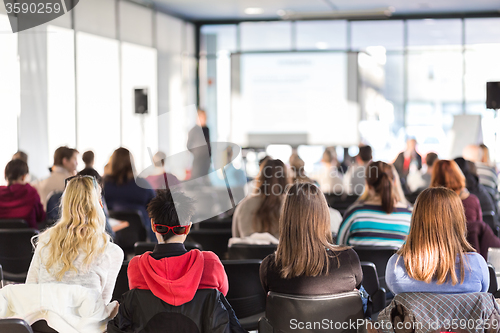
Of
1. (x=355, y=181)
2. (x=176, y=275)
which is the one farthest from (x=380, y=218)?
(x=355, y=181)

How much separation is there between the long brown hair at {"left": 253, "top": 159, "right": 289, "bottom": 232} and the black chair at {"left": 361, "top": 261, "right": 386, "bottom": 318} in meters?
1.11

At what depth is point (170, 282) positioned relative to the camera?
6.95ft

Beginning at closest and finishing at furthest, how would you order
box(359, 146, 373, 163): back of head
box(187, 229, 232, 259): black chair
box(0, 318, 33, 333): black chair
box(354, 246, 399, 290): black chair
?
box(0, 318, 33, 333): black chair
box(354, 246, 399, 290): black chair
box(187, 229, 232, 259): black chair
box(359, 146, 373, 163): back of head

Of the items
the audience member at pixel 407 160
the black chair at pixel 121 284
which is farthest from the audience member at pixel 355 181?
the black chair at pixel 121 284

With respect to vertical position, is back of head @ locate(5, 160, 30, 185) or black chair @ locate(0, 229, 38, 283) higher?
back of head @ locate(5, 160, 30, 185)

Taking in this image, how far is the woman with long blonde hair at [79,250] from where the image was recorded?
2.40 metres

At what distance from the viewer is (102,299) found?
2.41 m

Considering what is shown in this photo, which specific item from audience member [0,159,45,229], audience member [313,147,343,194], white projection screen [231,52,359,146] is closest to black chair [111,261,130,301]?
audience member [0,159,45,229]

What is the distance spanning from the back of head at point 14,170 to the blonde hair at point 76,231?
2543mm

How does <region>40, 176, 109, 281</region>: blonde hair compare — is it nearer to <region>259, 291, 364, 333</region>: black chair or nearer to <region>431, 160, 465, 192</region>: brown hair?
<region>259, 291, 364, 333</region>: black chair

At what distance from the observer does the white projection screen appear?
1198 centimetres

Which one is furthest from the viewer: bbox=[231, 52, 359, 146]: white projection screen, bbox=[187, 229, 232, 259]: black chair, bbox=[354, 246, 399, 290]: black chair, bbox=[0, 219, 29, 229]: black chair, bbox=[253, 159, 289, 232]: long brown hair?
bbox=[231, 52, 359, 146]: white projection screen

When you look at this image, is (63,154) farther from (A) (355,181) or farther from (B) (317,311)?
(A) (355,181)

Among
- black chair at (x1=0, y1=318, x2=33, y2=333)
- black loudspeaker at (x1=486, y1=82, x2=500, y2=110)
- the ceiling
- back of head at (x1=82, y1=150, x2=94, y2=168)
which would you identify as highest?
the ceiling
